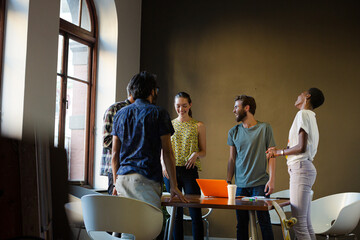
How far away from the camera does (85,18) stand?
5215 mm

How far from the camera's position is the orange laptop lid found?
2940mm

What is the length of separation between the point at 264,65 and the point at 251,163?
2.25 meters

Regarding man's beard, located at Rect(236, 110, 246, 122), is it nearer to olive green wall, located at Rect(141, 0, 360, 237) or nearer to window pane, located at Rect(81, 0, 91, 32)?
olive green wall, located at Rect(141, 0, 360, 237)

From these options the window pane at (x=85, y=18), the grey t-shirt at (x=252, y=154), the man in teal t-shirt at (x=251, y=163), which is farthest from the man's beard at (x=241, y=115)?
the window pane at (x=85, y=18)

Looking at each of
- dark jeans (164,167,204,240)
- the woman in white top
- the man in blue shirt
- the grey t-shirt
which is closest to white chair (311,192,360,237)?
the woman in white top

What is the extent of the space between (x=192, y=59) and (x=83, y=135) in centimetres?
180

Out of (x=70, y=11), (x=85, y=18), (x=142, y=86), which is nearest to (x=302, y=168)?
(x=142, y=86)

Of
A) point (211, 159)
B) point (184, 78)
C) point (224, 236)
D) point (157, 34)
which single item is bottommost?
point (224, 236)

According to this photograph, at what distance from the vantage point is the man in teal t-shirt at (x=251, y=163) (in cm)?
357

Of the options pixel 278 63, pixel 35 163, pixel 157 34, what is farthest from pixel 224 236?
pixel 35 163

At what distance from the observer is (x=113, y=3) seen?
5.30m

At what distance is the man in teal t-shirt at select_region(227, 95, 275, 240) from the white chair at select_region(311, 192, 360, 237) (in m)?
0.66

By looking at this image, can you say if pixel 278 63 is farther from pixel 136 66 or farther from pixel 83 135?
pixel 83 135

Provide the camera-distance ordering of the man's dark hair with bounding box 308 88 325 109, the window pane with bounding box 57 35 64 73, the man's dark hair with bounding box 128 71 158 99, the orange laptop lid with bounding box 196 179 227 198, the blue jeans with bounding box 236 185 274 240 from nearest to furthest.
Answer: the man's dark hair with bounding box 128 71 158 99 → the orange laptop lid with bounding box 196 179 227 198 → the man's dark hair with bounding box 308 88 325 109 → the blue jeans with bounding box 236 185 274 240 → the window pane with bounding box 57 35 64 73
